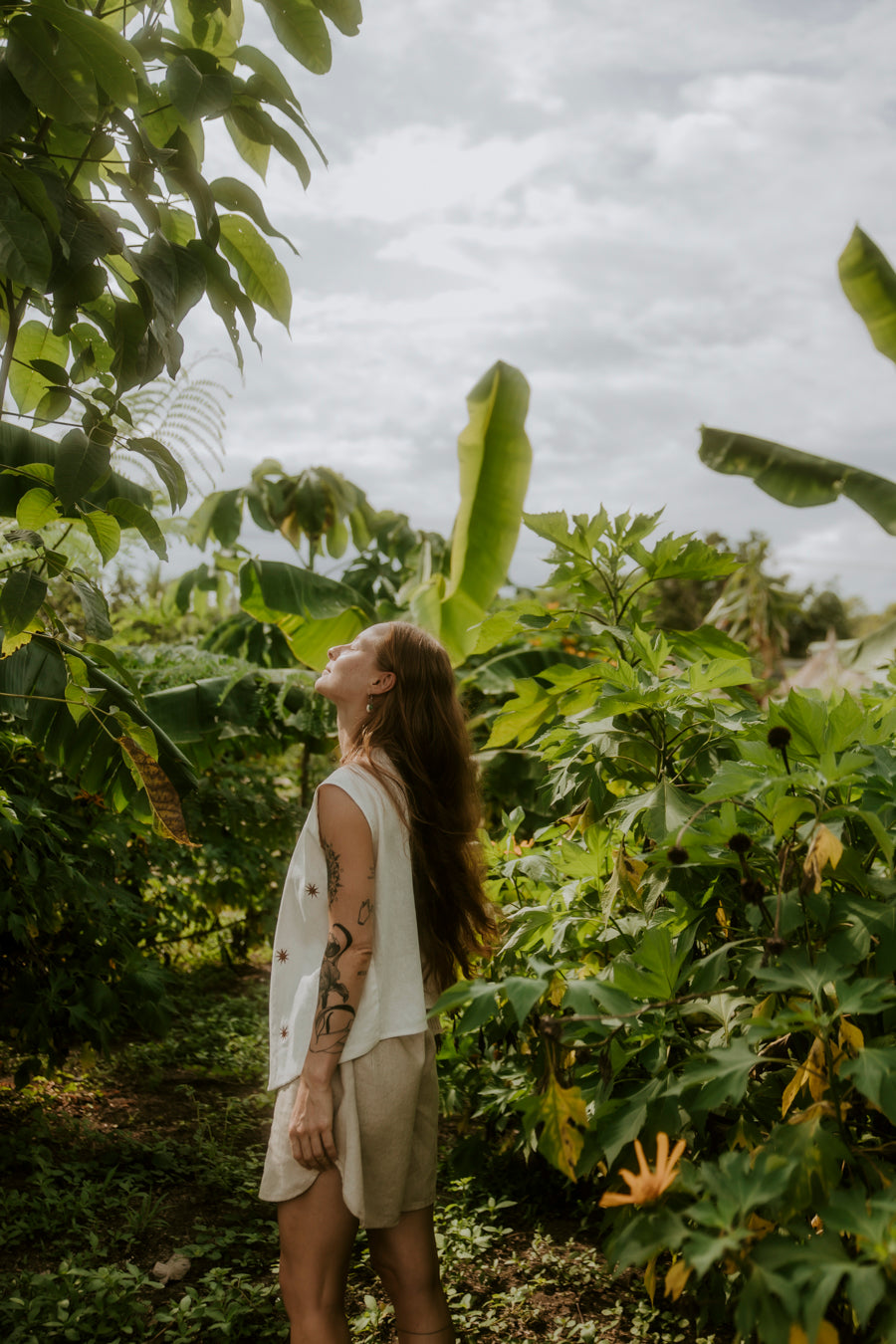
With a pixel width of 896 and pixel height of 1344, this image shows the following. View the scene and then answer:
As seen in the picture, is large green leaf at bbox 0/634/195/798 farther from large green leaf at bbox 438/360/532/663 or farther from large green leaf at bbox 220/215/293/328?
large green leaf at bbox 438/360/532/663

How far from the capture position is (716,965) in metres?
1.32

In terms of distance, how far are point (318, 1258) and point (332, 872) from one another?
27.0 inches

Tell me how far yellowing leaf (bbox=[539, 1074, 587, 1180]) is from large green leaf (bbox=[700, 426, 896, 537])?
71.8 inches

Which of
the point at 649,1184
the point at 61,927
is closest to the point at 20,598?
the point at 649,1184

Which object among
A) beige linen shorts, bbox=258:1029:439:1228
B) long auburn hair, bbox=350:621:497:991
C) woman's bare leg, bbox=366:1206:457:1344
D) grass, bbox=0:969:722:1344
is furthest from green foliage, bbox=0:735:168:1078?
woman's bare leg, bbox=366:1206:457:1344

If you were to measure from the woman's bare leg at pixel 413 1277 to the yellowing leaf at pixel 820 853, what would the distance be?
1.20 meters

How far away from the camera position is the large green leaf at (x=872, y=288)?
266 centimetres

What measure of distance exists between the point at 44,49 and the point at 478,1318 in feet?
9.60

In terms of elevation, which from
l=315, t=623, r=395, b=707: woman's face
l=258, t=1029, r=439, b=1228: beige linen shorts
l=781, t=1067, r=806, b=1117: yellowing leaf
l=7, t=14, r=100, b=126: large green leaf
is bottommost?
l=258, t=1029, r=439, b=1228: beige linen shorts

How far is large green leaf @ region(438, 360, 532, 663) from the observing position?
3.35 metres

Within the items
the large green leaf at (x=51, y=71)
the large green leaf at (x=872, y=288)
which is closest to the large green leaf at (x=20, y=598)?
the large green leaf at (x=51, y=71)

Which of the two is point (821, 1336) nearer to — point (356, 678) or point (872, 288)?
point (356, 678)

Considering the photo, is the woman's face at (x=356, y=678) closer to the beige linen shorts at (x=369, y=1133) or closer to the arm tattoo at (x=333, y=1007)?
the arm tattoo at (x=333, y=1007)

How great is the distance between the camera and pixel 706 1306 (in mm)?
1688
